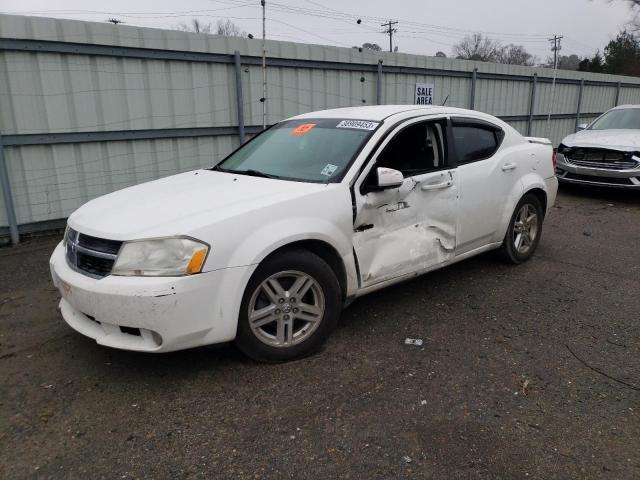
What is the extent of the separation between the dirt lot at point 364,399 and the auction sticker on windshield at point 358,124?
1.49 m

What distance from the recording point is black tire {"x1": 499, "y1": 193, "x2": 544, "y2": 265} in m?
5.07

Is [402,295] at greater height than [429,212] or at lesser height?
lesser

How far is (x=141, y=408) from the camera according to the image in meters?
2.86

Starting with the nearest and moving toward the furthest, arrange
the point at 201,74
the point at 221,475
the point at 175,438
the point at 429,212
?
the point at 221,475
the point at 175,438
the point at 429,212
the point at 201,74

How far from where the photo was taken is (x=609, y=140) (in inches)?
348

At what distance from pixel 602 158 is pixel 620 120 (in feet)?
5.19

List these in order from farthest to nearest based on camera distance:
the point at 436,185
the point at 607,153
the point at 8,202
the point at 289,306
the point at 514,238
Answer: the point at 607,153, the point at 8,202, the point at 514,238, the point at 436,185, the point at 289,306

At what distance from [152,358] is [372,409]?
5.02ft

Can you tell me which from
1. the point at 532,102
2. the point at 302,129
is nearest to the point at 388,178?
the point at 302,129

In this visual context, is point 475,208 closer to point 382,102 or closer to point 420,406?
point 420,406

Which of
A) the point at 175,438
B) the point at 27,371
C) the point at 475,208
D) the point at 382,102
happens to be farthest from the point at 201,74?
the point at 175,438

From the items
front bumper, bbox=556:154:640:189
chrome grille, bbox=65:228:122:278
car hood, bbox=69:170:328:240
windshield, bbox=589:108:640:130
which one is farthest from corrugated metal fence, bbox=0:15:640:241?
windshield, bbox=589:108:640:130

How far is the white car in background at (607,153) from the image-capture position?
27.8 ft

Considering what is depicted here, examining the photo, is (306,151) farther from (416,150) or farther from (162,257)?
(162,257)
